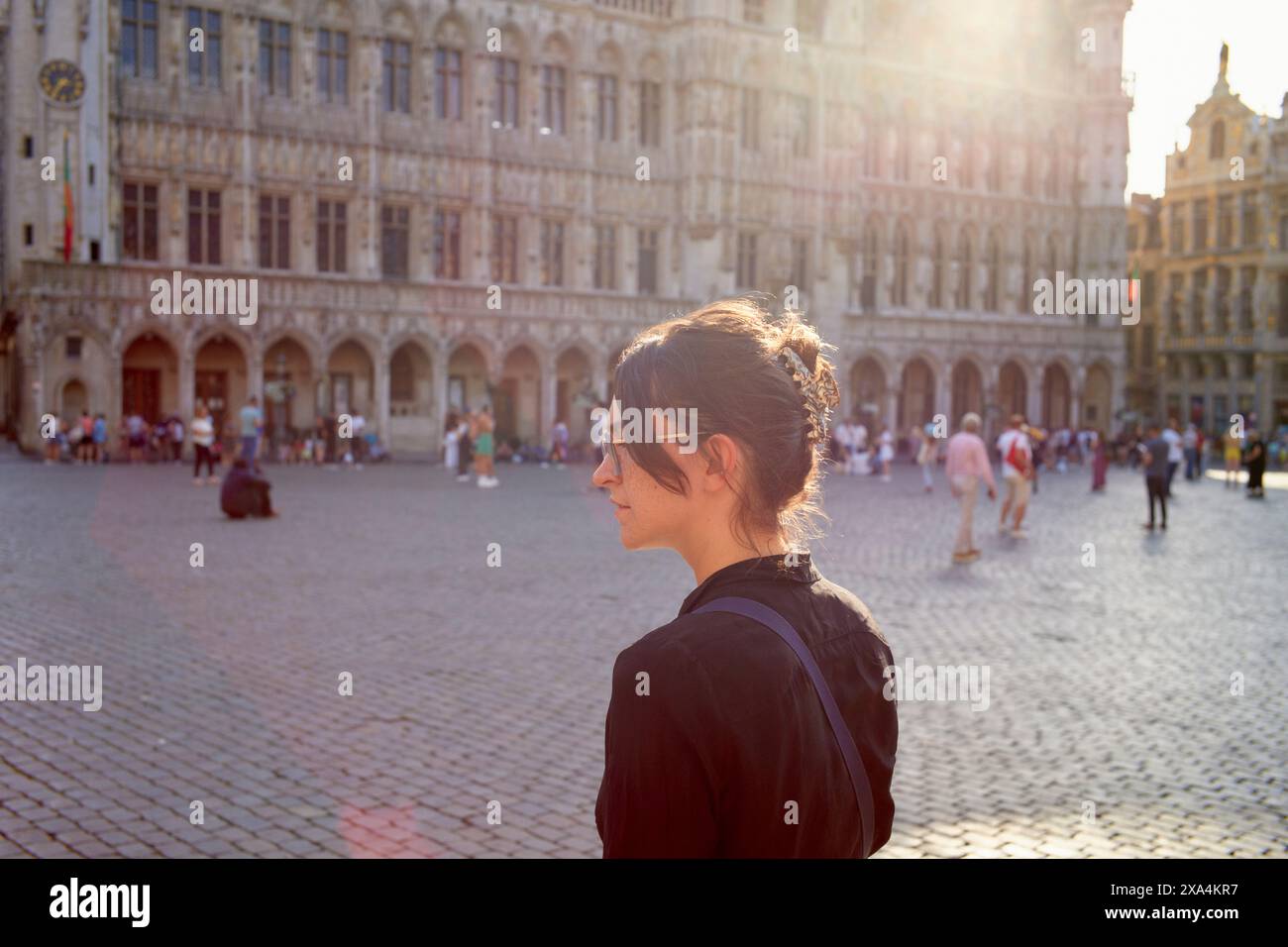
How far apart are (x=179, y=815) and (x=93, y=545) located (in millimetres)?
10236

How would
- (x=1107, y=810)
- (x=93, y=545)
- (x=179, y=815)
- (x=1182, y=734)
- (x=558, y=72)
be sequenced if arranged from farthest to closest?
(x=558, y=72)
(x=93, y=545)
(x=1182, y=734)
(x=1107, y=810)
(x=179, y=815)

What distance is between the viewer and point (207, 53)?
38.6 metres

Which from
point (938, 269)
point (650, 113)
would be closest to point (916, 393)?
point (938, 269)

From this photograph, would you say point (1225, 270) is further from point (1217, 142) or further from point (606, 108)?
point (606, 108)

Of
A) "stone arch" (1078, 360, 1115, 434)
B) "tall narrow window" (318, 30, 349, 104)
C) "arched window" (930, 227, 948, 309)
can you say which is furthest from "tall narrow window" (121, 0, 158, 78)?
"stone arch" (1078, 360, 1115, 434)

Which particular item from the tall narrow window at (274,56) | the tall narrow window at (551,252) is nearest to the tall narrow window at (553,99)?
the tall narrow window at (551,252)

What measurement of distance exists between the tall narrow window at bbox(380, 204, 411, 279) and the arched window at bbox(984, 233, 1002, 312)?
24585mm

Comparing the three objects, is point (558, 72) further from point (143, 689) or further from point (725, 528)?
point (725, 528)

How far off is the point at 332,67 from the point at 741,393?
41580mm

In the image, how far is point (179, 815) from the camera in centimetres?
540

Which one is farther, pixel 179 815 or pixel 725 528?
pixel 179 815
